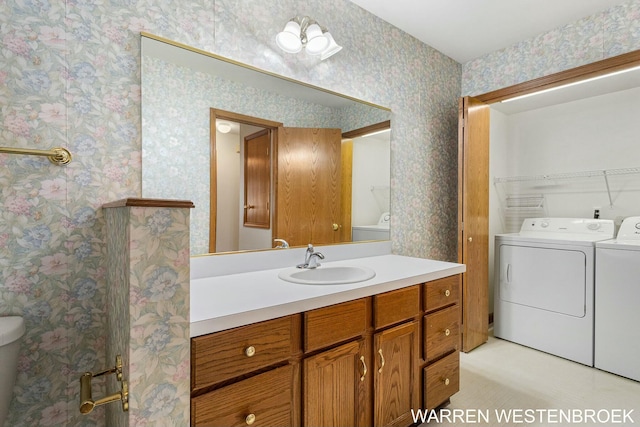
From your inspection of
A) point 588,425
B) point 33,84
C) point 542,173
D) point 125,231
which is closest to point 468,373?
point 588,425

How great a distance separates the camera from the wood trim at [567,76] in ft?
6.81

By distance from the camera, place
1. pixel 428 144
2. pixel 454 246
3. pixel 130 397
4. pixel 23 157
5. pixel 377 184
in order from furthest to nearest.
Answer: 1. pixel 454 246
2. pixel 428 144
3. pixel 377 184
4. pixel 23 157
5. pixel 130 397

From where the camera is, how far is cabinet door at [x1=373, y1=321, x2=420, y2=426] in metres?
1.44

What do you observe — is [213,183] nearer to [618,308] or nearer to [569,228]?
[618,308]

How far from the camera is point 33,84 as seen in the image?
1.12 m

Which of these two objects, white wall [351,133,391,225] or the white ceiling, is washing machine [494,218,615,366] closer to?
white wall [351,133,391,225]

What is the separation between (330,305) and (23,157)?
1.22 meters

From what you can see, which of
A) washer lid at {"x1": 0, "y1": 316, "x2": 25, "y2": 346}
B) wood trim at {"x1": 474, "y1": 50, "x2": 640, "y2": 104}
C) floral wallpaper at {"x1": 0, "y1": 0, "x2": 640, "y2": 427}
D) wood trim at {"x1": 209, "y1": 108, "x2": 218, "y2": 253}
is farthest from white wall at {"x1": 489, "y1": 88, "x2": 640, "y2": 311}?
washer lid at {"x1": 0, "y1": 316, "x2": 25, "y2": 346}

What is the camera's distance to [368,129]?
2.22 meters

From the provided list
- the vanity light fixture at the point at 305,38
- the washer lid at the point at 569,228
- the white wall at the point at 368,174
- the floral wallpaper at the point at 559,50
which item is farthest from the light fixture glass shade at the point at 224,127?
the washer lid at the point at 569,228

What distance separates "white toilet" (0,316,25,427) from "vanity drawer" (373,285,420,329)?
4.13 feet

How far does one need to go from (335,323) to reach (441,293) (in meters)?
0.78

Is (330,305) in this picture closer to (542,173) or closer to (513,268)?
(513,268)

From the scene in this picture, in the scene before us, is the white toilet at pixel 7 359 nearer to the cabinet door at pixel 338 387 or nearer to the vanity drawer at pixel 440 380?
the cabinet door at pixel 338 387
